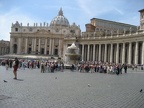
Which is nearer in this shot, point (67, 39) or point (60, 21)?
point (67, 39)

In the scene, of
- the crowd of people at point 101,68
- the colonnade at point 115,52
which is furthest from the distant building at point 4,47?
the crowd of people at point 101,68

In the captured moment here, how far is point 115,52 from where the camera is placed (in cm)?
8019

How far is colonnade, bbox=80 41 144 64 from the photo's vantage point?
2660 inches

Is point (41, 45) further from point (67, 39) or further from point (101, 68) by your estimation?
point (101, 68)

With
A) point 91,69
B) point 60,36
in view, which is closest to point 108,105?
point 91,69

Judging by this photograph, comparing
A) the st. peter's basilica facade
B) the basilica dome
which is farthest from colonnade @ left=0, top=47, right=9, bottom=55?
the basilica dome

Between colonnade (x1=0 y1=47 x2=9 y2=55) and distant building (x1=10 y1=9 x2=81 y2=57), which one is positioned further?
colonnade (x1=0 y1=47 x2=9 y2=55)

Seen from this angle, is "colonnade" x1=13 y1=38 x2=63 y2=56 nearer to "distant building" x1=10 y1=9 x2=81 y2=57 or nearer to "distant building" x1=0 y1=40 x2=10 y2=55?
"distant building" x1=10 y1=9 x2=81 y2=57

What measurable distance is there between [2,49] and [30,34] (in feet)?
107

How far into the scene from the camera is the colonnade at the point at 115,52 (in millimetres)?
67562

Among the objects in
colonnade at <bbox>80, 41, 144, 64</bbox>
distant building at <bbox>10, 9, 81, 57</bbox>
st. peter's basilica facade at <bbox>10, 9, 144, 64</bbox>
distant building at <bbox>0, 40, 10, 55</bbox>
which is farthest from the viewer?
distant building at <bbox>0, 40, 10, 55</bbox>

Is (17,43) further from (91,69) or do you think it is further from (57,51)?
(91,69)

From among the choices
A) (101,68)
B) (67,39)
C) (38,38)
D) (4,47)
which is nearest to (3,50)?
(4,47)

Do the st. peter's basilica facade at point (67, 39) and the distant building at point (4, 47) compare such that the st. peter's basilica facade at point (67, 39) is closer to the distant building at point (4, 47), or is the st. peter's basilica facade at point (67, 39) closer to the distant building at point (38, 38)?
the distant building at point (38, 38)
